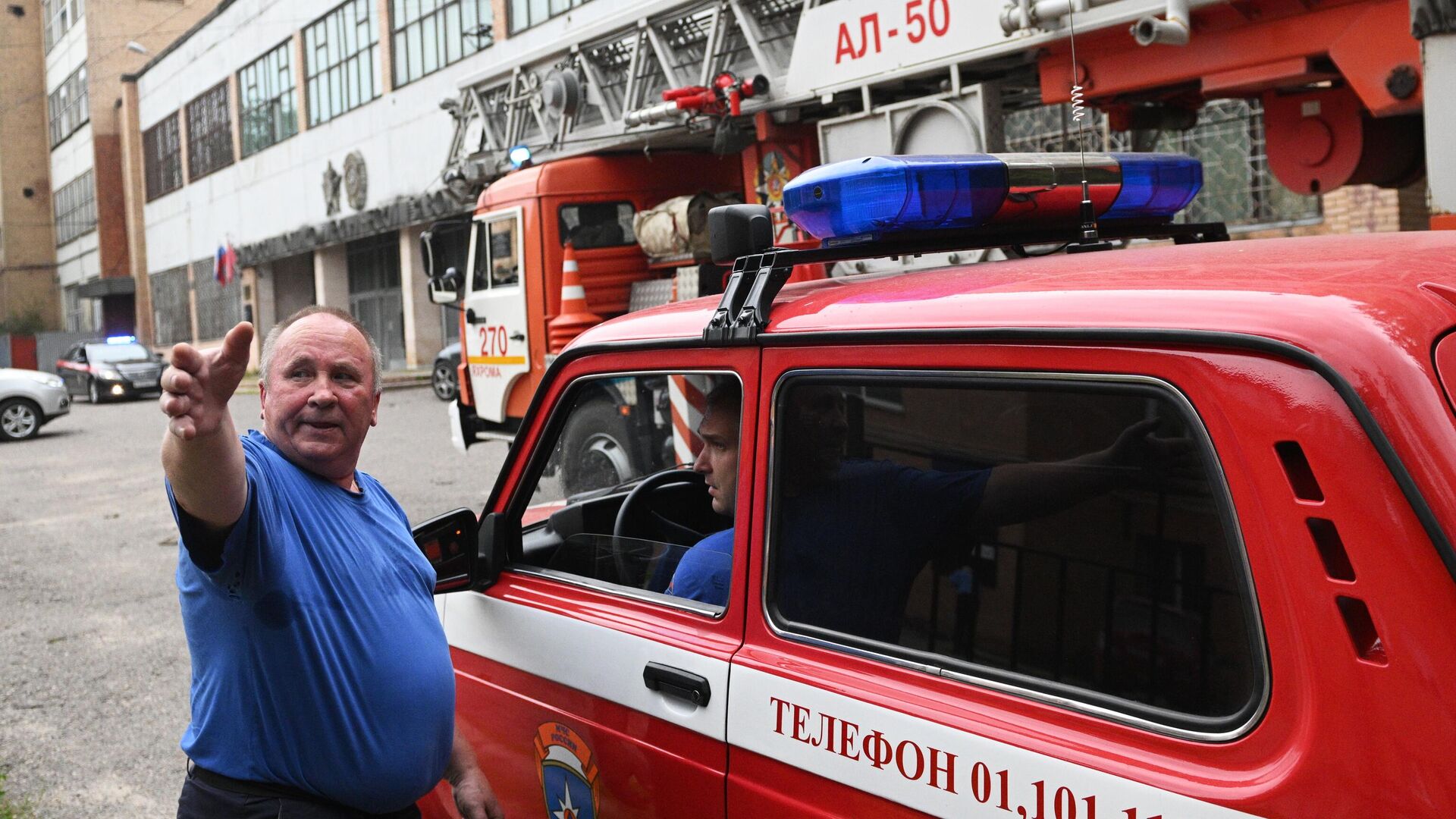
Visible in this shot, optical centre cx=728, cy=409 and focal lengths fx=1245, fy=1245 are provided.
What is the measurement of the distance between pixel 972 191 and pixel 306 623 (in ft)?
4.33

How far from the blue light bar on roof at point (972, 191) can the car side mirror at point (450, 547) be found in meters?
0.94

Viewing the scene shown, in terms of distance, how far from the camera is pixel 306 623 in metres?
2.06

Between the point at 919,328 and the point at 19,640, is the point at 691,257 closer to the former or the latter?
the point at 19,640

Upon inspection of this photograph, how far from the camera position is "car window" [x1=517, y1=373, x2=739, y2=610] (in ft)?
7.41

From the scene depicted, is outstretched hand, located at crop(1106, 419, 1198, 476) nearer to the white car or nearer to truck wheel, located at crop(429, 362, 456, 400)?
truck wheel, located at crop(429, 362, 456, 400)

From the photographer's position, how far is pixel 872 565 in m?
1.90

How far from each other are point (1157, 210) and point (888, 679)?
124 centimetres

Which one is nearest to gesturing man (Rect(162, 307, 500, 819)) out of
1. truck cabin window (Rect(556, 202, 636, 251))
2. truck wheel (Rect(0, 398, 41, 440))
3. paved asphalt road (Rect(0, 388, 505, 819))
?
paved asphalt road (Rect(0, 388, 505, 819))

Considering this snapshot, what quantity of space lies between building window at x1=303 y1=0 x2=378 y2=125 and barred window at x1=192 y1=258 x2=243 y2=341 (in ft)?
33.0

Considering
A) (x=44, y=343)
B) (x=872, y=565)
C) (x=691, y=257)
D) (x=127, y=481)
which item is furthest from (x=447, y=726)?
(x=44, y=343)

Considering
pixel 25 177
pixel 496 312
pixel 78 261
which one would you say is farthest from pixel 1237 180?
pixel 25 177

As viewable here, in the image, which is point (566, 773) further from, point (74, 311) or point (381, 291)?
point (74, 311)

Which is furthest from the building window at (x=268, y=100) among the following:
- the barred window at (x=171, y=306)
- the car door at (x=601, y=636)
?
the car door at (x=601, y=636)

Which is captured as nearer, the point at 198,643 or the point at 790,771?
the point at 790,771
